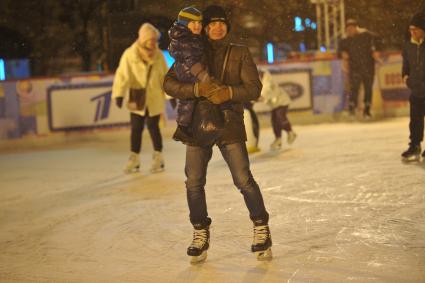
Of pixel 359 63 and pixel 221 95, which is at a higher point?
pixel 359 63

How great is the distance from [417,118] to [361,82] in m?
5.97

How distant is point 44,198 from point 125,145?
14.8ft

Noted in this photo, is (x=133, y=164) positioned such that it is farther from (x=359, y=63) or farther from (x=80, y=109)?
(x=359, y=63)

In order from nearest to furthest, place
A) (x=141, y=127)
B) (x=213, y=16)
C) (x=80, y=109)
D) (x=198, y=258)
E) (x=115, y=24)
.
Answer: (x=213, y=16) → (x=198, y=258) → (x=141, y=127) → (x=80, y=109) → (x=115, y=24)

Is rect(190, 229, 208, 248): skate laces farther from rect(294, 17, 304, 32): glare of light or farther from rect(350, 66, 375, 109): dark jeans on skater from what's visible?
rect(294, 17, 304, 32): glare of light

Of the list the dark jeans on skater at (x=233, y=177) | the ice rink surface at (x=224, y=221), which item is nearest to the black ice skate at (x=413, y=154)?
the ice rink surface at (x=224, y=221)

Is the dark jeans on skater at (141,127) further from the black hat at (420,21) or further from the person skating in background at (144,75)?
the black hat at (420,21)

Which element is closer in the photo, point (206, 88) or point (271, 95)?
point (206, 88)

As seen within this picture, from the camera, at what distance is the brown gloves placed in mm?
4086

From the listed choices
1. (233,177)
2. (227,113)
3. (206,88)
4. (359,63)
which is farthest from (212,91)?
(359,63)

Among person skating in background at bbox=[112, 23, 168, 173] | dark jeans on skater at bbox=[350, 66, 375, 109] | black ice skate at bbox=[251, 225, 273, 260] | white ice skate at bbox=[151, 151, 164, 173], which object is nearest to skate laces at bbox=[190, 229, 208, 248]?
black ice skate at bbox=[251, 225, 273, 260]

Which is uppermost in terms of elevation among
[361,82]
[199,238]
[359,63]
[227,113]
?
[359,63]

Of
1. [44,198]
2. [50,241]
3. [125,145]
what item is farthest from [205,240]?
[125,145]

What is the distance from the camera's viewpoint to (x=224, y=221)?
17.6ft
